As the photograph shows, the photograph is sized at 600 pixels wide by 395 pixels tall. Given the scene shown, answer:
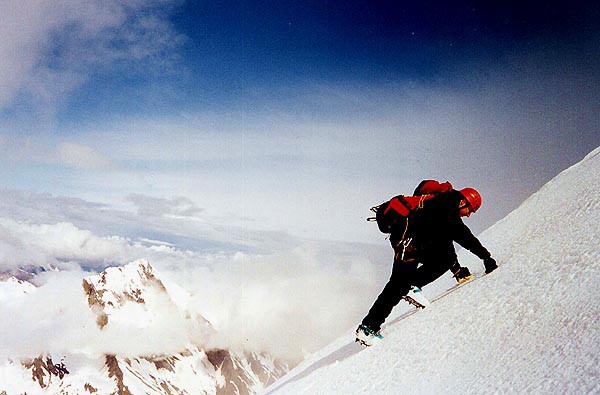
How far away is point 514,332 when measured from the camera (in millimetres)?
3482

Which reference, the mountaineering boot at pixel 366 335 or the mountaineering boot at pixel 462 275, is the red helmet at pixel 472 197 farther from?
the mountaineering boot at pixel 366 335

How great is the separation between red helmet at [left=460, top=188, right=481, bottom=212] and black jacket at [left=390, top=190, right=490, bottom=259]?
0.25 m

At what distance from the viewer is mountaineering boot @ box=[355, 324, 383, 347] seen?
573 cm

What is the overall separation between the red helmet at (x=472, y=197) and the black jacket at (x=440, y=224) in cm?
25

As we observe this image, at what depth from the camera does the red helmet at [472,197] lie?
596 centimetres

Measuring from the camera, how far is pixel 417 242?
5.84 metres

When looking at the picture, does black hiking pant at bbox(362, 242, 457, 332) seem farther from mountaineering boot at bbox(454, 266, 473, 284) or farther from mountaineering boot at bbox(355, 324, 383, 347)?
mountaineering boot at bbox(454, 266, 473, 284)

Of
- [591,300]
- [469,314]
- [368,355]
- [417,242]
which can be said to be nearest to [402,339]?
[368,355]

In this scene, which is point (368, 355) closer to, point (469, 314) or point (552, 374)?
point (469, 314)

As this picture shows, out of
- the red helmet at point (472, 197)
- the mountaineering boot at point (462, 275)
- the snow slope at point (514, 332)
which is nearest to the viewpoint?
the snow slope at point (514, 332)

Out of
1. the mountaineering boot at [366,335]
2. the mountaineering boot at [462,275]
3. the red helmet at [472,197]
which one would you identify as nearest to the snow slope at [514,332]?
A: the mountaineering boot at [366,335]

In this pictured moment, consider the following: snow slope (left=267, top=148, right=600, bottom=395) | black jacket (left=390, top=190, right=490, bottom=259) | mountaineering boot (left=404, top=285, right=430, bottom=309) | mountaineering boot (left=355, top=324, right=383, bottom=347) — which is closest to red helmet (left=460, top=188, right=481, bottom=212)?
black jacket (left=390, top=190, right=490, bottom=259)

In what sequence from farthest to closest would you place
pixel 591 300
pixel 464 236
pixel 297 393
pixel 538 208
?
pixel 538 208 → pixel 464 236 → pixel 297 393 → pixel 591 300

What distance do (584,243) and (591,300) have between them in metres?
1.45
